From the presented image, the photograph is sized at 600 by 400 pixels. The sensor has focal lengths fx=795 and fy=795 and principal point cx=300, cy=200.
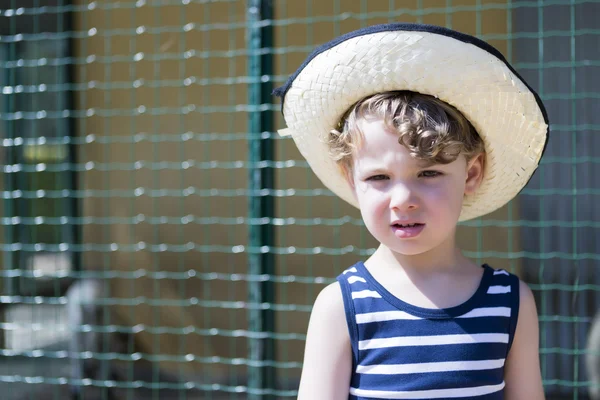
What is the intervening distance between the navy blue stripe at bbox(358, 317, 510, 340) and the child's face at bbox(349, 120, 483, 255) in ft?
0.46

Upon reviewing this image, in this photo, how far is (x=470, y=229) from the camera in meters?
4.36

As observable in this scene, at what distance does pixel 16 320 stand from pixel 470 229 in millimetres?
2689

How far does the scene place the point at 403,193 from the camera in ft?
4.88

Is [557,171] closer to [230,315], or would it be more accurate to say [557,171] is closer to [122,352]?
[230,315]

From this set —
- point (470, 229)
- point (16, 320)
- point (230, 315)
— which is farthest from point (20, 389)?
point (470, 229)

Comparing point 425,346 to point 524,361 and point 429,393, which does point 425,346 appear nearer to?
point 429,393

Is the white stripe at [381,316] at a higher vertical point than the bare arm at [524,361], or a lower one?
higher

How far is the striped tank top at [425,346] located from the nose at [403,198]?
20 cm

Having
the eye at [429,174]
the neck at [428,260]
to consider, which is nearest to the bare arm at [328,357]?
the neck at [428,260]

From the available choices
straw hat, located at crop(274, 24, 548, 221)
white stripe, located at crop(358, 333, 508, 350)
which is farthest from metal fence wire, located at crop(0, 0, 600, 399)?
white stripe, located at crop(358, 333, 508, 350)

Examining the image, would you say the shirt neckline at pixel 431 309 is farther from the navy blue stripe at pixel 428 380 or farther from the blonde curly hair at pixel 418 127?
the blonde curly hair at pixel 418 127

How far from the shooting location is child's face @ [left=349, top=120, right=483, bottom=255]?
59.0 inches

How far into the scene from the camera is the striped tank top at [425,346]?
5.00 ft

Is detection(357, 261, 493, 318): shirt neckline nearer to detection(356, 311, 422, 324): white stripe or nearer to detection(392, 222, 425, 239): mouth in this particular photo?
detection(356, 311, 422, 324): white stripe
